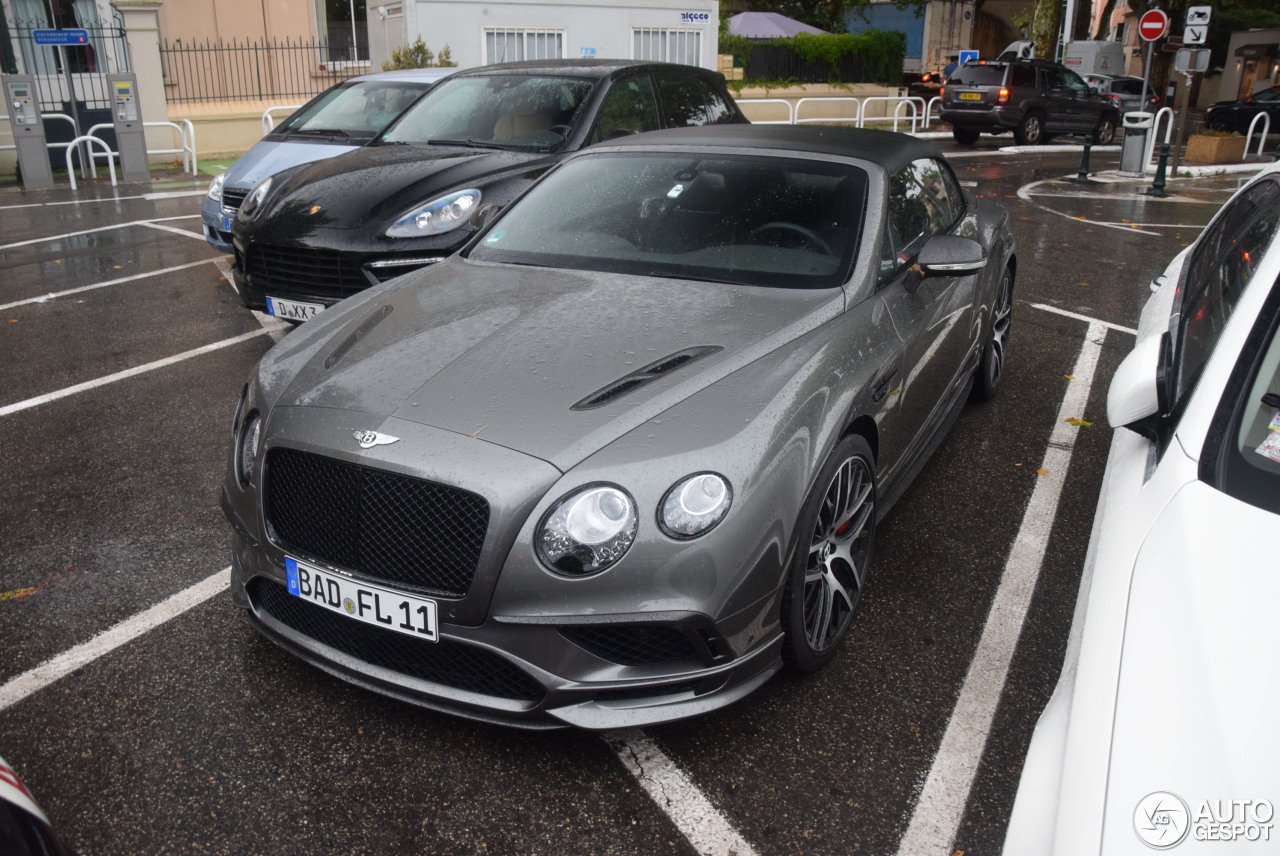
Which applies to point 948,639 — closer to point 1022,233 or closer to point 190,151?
point 1022,233

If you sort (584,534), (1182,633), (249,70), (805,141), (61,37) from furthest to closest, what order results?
(249,70) < (61,37) < (805,141) < (584,534) < (1182,633)

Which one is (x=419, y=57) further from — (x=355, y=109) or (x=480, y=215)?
(x=480, y=215)

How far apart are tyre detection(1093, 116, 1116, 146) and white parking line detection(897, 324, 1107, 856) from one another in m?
20.1

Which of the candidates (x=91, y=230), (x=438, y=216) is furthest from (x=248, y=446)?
(x=91, y=230)

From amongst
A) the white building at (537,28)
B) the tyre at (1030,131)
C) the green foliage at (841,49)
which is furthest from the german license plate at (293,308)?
the green foliage at (841,49)

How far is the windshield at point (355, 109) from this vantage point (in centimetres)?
909

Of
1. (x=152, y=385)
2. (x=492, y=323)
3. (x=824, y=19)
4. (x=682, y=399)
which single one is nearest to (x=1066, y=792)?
(x=682, y=399)

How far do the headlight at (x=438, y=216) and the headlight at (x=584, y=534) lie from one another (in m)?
3.60

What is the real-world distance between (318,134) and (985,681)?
296 inches

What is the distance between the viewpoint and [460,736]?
290 cm

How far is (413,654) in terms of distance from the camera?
273 cm

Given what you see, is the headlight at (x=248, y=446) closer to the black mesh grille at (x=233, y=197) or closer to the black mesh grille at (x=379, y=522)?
the black mesh grille at (x=379, y=522)

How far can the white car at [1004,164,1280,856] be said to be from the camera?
1568 mm

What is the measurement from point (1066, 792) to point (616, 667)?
1140 millimetres
